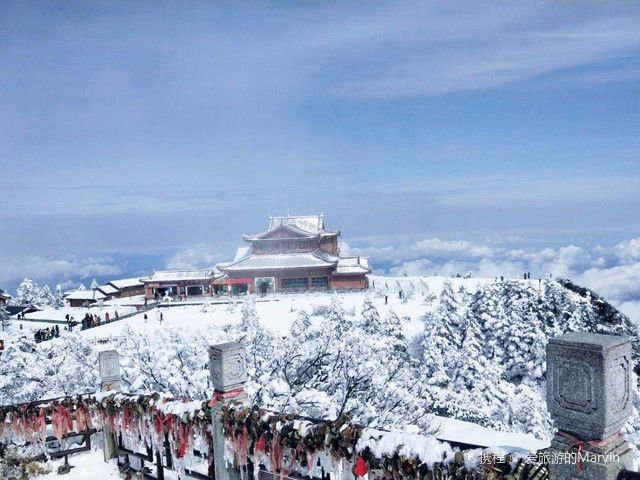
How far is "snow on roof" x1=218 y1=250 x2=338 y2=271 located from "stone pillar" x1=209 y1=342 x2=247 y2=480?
43.1 metres

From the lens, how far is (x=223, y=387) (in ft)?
23.9

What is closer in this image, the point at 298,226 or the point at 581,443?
the point at 581,443

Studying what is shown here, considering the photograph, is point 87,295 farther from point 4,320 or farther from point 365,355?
point 365,355

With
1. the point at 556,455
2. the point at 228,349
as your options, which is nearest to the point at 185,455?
the point at 228,349

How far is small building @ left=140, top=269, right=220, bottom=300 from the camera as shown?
53.4 metres

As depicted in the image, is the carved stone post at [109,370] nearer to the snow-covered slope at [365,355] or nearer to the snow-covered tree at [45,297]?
the snow-covered slope at [365,355]

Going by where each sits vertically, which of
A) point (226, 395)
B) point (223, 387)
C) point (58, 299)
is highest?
point (223, 387)

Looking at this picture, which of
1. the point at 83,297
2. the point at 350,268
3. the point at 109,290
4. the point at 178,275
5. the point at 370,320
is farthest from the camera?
the point at 109,290

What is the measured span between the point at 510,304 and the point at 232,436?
2987cm

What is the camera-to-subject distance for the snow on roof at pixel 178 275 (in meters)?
53.5

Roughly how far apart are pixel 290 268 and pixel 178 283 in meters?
13.2

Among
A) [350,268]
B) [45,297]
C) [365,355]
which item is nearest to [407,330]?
[365,355]

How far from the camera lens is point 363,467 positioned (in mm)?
5516

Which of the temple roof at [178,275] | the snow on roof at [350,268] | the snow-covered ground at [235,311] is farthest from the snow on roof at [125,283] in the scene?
the snow on roof at [350,268]
